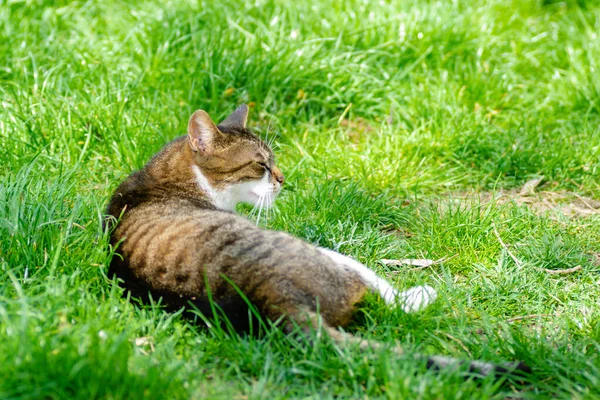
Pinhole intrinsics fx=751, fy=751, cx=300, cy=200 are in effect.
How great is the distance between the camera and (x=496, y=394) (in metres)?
2.75

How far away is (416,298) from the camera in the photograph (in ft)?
11.1

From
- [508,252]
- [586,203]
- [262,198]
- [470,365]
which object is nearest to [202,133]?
[262,198]

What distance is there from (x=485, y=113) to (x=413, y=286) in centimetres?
228

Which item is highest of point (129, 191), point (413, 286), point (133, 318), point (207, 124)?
point (207, 124)

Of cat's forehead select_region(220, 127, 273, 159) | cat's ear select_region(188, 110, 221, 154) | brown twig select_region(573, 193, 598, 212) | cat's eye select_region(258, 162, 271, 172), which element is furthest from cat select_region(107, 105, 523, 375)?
brown twig select_region(573, 193, 598, 212)

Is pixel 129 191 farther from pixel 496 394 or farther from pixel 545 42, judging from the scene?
pixel 545 42

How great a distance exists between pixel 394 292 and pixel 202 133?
1.31m

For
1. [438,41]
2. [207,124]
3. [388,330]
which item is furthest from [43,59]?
[388,330]

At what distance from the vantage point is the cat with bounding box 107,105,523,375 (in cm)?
294

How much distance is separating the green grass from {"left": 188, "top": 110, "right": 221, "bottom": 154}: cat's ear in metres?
0.58

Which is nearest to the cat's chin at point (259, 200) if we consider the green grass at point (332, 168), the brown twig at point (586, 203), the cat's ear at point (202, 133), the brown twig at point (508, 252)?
the green grass at point (332, 168)

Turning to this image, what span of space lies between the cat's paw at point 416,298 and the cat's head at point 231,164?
1.02m

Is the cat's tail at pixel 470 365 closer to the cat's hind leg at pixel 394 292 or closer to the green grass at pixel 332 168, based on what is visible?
the green grass at pixel 332 168

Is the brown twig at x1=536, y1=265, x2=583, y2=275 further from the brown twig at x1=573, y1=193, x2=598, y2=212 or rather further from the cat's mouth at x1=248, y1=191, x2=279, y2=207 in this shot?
the cat's mouth at x1=248, y1=191, x2=279, y2=207
